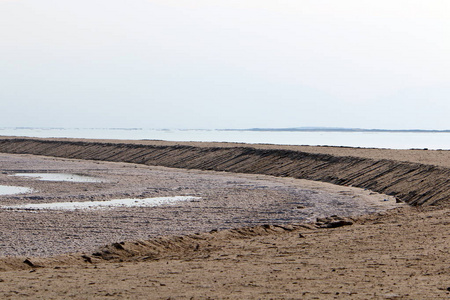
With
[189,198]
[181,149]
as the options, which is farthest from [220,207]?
[181,149]

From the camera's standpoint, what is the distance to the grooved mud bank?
21.6m

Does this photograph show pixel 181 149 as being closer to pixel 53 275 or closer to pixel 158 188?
pixel 158 188

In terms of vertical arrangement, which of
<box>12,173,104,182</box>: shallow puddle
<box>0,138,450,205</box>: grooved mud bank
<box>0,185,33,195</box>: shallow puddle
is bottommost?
<box>0,185,33,195</box>: shallow puddle

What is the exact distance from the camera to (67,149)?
178ft

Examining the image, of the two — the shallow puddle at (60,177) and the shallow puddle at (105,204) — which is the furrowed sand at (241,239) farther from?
the shallow puddle at (60,177)

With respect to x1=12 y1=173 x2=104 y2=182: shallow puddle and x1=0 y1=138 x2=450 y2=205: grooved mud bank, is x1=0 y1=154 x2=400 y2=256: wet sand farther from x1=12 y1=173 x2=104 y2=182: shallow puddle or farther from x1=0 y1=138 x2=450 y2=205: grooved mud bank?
x1=0 y1=138 x2=450 y2=205: grooved mud bank

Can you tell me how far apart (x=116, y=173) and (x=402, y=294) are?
979 inches

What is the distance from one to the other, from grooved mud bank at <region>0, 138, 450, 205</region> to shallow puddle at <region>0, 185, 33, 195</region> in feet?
38.9

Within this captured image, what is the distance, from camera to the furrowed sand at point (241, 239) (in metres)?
8.42

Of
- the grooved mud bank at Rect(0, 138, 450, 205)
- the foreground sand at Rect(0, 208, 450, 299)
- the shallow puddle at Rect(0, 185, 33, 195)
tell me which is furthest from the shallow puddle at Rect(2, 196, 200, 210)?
the grooved mud bank at Rect(0, 138, 450, 205)

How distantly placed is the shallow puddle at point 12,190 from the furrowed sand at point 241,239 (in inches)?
24.5

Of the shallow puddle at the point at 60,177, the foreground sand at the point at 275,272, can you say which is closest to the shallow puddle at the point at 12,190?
the shallow puddle at the point at 60,177

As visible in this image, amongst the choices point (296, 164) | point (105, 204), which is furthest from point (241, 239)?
point (296, 164)

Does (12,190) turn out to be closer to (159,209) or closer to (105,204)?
(105,204)
